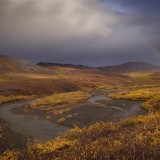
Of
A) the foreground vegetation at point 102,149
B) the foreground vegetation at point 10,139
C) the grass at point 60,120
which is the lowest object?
the foreground vegetation at point 10,139

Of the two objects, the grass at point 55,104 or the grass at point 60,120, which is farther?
the grass at point 55,104

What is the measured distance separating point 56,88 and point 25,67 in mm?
96849

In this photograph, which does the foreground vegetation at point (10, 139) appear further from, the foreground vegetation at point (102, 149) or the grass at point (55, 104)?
the grass at point (55, 104)

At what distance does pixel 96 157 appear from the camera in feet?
52.4

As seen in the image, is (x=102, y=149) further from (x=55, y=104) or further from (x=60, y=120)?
(x=55, y=104)

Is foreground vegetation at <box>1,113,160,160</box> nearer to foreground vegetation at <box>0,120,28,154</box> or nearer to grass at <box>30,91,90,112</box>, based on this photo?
foreground vegetation at <box>0,120,28,154</box>

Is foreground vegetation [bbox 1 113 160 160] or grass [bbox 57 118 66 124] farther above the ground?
foreground vegetation [bbox 1 113 160 160]

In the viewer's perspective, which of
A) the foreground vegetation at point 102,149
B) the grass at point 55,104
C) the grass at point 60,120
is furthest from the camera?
the grass at point 55,104

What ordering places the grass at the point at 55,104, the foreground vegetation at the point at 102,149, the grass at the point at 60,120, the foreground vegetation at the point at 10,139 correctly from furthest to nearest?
the grass at the point at 55,104, the grass at the point at 60,120, the foreground vegetation at the point at 10,139, the foreground vegetation at the point at 102,149

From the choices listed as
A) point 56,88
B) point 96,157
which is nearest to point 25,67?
point 56,88

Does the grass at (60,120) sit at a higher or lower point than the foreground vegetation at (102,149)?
lower

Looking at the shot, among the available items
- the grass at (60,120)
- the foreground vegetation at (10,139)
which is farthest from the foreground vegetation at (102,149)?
the grass at (60,120)

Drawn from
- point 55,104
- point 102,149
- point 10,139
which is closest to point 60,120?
point 10,139

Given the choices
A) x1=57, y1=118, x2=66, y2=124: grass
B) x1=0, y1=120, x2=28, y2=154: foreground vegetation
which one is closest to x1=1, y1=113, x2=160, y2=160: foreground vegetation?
x1=0, y1=120, x2=28, y2=154: foreground vegetation
